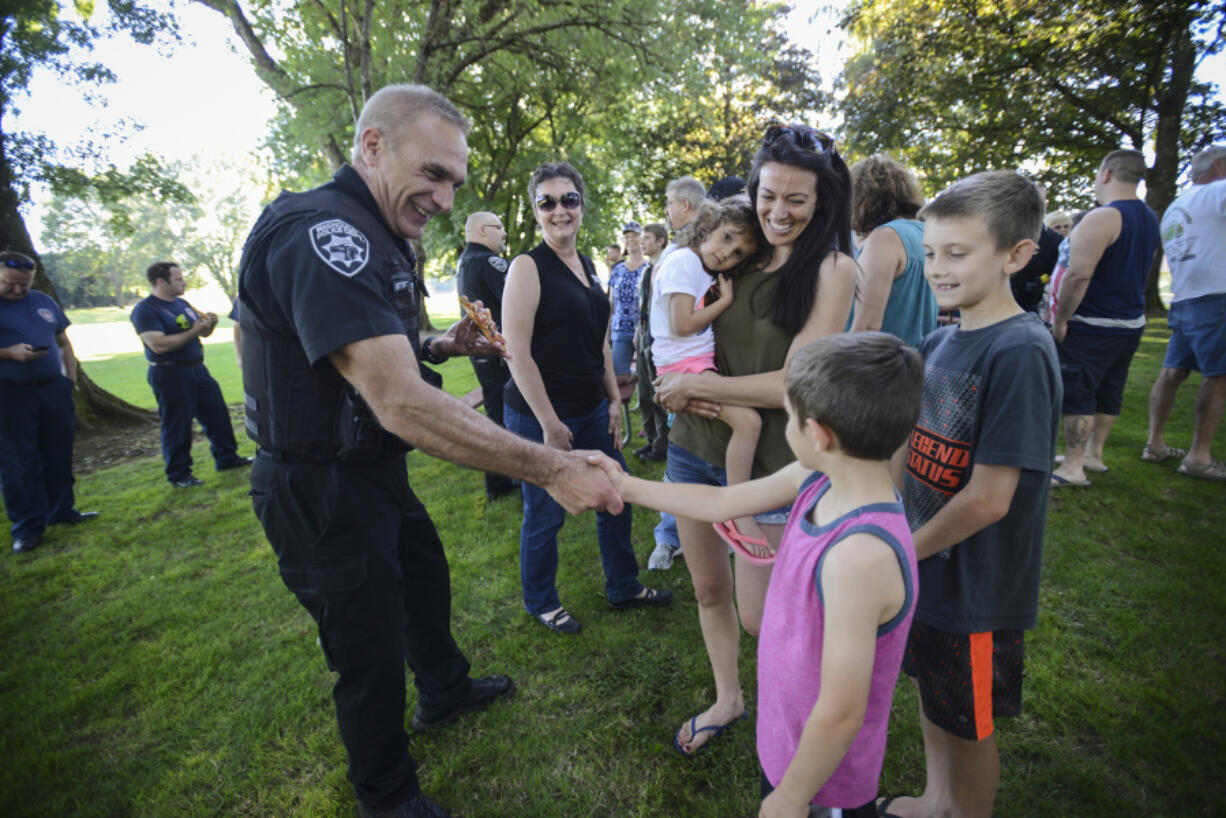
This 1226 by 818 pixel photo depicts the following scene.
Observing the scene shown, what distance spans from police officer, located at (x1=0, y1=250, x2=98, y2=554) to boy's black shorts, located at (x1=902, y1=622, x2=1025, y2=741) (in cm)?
724

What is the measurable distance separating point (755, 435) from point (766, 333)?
403 millimetres

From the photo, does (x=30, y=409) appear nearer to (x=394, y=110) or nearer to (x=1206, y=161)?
(x=394, y=110)

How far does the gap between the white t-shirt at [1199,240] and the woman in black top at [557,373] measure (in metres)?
5.26

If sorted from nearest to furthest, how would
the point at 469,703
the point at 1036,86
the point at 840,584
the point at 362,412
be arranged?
1. the point at 840,584
2. the point at 362,412
3. the point at 469,703
4. the point at 1036,86

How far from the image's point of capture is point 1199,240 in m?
4.60

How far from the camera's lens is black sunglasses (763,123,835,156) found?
2025mm

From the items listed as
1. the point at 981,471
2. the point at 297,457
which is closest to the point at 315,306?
the point at 297,457

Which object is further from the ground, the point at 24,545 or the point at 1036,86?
the point at 1036,86

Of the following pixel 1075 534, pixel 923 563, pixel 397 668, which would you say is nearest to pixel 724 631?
pixel 923 563

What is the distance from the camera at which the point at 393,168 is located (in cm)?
192

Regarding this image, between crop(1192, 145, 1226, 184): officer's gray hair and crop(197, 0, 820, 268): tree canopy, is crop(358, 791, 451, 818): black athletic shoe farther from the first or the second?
crop(197, 0, 820, 268): tree canopy

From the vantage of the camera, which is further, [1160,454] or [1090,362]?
[1160,454]

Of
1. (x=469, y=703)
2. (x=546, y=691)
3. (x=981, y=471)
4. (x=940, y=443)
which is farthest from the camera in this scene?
(x=546, y=691)

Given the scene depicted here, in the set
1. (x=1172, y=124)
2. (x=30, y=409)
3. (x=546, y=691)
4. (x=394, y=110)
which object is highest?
(x=1172, y=124)
